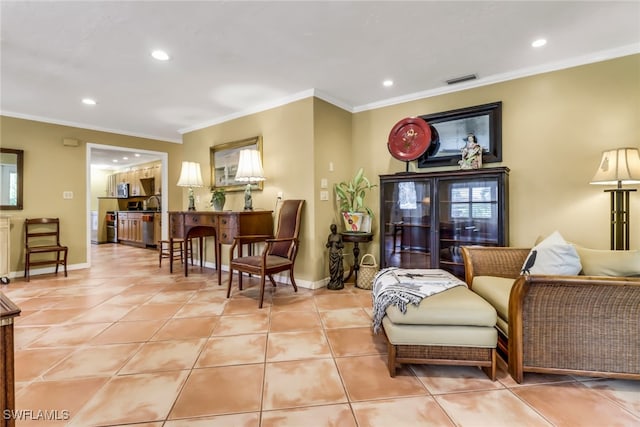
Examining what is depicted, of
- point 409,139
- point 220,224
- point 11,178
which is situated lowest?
point 220,224

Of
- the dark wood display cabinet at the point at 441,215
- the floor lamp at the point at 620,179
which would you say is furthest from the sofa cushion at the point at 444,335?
the floor lamp at the point at 620,179

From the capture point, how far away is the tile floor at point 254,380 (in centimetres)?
140

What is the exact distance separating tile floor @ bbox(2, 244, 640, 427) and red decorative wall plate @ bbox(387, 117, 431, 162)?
1.92 metres

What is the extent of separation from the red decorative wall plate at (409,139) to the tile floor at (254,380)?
192cm

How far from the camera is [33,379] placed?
5.54ft

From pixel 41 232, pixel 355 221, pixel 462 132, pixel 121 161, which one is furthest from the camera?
pixel 121 161

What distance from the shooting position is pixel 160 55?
8.66 ft

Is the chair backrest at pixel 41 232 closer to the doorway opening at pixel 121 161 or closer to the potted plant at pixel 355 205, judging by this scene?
the doorway opening at pixel 121 161

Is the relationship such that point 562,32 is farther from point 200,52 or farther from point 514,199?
point 200,52

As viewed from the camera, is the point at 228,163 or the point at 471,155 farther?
the point at 228,163

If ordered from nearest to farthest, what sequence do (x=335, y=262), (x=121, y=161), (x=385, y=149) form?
(x=335, y=262) < (x=385, y=149) < (x=121, y=161)

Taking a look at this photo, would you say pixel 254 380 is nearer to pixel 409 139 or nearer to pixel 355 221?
pixel 355 221

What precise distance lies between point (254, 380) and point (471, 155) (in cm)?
294

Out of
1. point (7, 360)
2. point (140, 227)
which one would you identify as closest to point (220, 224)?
point (7, 360)
